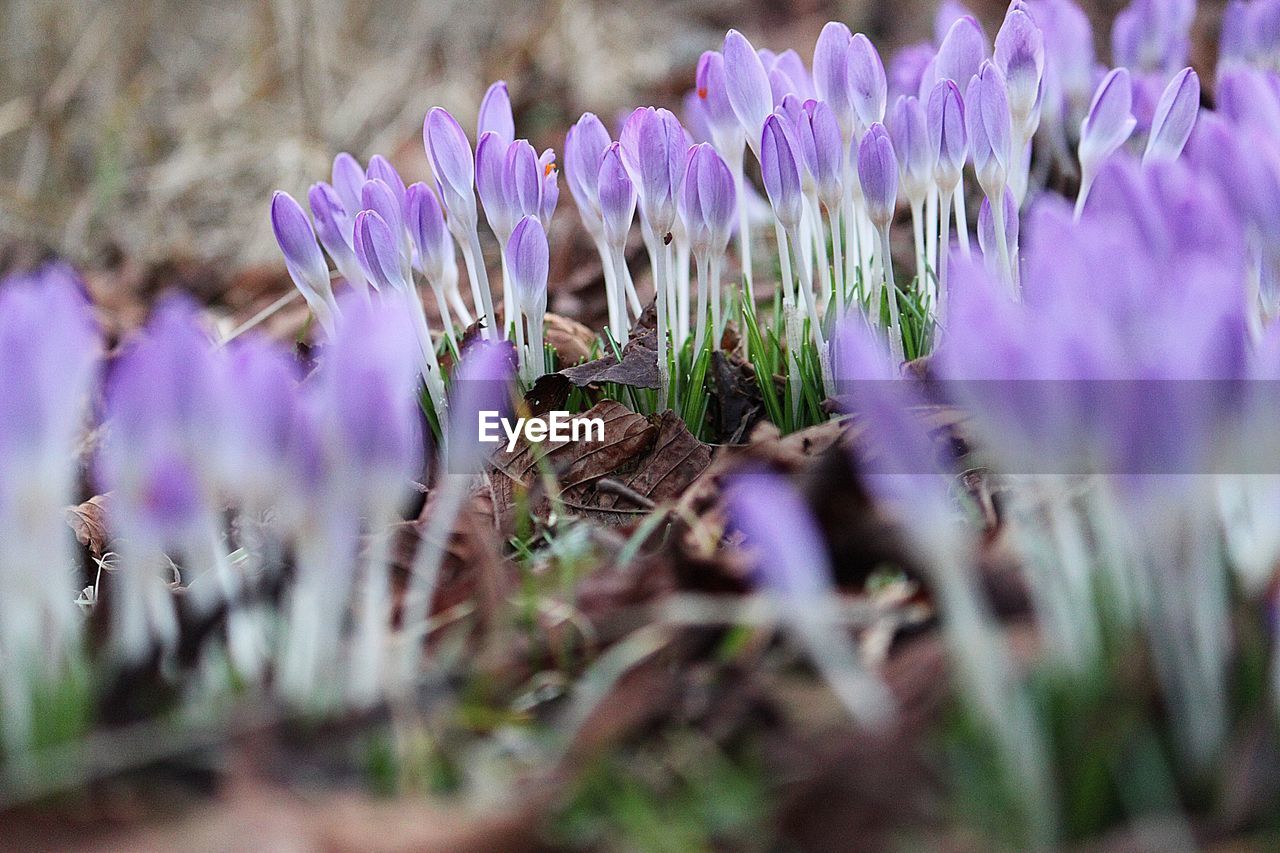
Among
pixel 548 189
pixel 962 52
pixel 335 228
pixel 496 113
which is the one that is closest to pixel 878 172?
pixel 962 52

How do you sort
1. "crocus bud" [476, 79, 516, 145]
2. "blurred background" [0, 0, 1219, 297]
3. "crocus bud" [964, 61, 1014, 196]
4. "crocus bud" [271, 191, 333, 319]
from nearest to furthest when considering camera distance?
"crocus bud" [964, 61, 1014, 196], "crocus bud" [271, 191, 333, 319], "crocus bud" [476, 79, 516, 145], "blurred background" [0, 0, 1219, 297]

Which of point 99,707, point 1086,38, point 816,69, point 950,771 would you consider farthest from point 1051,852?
point 1086,38

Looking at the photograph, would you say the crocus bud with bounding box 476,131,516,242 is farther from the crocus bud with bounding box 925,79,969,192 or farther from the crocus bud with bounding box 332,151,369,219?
the crocus bud with bounding box 925,79,969,192

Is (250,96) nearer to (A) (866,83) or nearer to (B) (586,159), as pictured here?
(B) (586,159)

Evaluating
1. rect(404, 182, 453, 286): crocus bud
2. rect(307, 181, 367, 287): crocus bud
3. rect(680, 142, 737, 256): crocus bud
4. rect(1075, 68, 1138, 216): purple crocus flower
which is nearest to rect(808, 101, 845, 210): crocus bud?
rect(680, 142, 737, 256): crocus bud

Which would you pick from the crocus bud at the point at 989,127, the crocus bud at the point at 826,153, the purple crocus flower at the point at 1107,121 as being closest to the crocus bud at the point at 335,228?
the crocus bud at the point at 826,153

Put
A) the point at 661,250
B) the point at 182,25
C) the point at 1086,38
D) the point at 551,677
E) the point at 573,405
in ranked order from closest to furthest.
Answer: the point at 551,677 → the point at 661,250 → the point at 573,405 → the point at 1086,38 → the point at 182,25

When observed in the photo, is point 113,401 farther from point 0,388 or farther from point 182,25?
point 182,25
